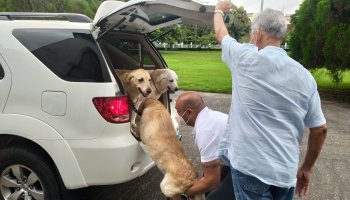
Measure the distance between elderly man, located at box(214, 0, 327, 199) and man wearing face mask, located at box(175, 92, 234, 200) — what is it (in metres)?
0.40

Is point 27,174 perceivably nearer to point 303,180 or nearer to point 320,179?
point 303,180

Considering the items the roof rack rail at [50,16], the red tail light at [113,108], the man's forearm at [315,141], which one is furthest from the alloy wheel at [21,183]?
the man's forearm at [315,141]

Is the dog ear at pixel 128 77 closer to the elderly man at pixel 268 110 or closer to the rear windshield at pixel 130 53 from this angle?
the rear windshield at pixel 130 53

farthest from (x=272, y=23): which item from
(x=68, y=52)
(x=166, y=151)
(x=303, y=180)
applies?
(x=68, y=52)

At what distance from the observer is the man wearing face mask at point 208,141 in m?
3.01

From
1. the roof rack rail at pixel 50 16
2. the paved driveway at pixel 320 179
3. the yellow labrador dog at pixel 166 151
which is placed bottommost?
the paved driveway at pixel 320 179

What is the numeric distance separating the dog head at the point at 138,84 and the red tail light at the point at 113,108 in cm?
73

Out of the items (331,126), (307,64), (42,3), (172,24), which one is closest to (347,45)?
(307,64)

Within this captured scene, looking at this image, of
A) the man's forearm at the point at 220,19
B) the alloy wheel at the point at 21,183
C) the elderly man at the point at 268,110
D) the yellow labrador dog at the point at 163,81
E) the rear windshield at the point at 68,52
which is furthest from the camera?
the yellow labrador dog at the point at 163,81

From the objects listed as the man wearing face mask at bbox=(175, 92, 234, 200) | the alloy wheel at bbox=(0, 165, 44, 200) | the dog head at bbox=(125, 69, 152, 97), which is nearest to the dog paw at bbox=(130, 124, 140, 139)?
the dog head at bbox=(125, 69, 152, 97)

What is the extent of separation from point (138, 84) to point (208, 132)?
1.68m

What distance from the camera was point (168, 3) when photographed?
12.3 ft

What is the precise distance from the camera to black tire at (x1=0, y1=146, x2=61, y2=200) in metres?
3.76

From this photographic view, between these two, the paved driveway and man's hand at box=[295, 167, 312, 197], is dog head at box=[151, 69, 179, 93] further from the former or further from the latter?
man's hand at box=[295, 167, 312, 197]
